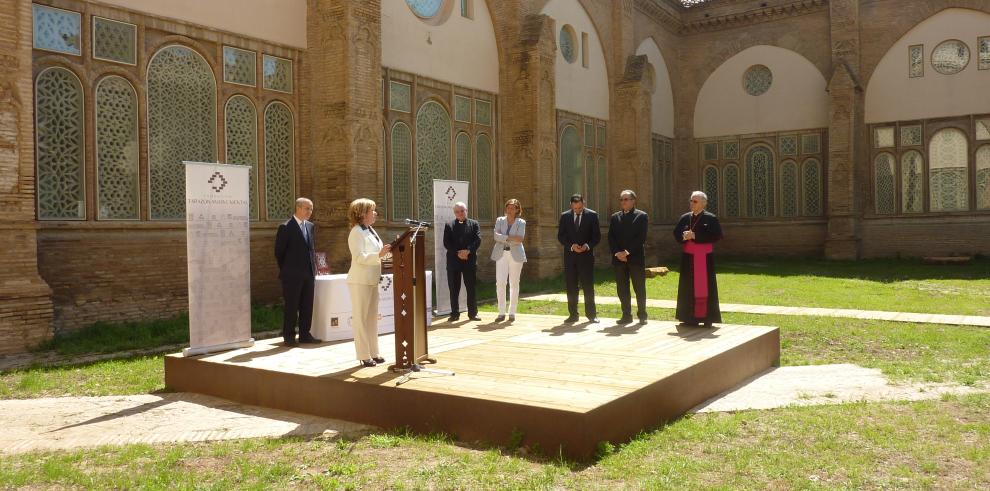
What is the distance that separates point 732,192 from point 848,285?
11.7 meters

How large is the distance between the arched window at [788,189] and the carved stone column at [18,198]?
82.8ft

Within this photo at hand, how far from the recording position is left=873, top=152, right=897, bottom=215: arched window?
27.0 meters

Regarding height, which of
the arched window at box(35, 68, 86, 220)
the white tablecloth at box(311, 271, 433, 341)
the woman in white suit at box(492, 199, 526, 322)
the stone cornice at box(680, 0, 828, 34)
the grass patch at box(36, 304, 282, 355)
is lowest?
the grass patch at box(36, 304, 282, 355)

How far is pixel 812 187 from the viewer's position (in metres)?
28.5

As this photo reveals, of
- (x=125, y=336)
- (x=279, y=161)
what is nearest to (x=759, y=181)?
(x=279, y=161)

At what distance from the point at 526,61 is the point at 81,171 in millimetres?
11832

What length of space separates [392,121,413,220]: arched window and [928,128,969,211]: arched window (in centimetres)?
1909

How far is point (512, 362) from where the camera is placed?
24.7ft

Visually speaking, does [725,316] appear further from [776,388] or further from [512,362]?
[512,362]

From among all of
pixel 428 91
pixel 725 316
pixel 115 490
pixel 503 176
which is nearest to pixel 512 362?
pixel 115 490

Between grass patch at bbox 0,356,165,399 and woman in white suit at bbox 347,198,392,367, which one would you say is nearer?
woman in white suit at bbox 347,198,392,367

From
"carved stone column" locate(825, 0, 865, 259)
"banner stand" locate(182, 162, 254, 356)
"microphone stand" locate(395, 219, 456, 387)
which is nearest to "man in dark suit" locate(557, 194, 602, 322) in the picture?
"microphone stand" locate(395, 219, 456, 387)

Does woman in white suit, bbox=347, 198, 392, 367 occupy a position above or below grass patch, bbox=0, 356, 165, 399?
above

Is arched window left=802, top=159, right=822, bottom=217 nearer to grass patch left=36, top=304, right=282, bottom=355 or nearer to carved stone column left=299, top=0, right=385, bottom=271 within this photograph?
carved stone column left=299, top=0, right=385, bottom=271
